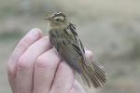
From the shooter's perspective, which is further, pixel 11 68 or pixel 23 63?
pixel 11 68

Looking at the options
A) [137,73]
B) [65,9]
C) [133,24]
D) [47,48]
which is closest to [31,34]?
[47,48]

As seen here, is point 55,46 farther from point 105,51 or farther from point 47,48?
point 105,51

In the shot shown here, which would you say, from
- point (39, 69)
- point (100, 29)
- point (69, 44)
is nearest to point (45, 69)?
point (39, 69)

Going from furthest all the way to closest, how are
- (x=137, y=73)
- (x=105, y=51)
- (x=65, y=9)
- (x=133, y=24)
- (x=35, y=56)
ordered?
(x=65, y=9) → (x=133, y=24) → (x=105, y=51) → (x=137, y=73) → (x=35, y=56)

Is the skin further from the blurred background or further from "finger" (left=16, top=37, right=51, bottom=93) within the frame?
the blurred background

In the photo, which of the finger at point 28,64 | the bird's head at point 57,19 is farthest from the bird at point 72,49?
the finger at point 28,64

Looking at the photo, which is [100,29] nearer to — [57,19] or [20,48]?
[57,19]
